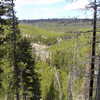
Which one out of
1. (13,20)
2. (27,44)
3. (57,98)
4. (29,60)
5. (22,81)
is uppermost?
(13,20)

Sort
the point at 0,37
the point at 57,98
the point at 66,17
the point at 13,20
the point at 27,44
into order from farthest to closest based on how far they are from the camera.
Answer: the point at 57,98, the point at 27,44, the point at 13,20, the point at 0,37, the point at 66,17

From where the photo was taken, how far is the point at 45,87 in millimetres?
62031

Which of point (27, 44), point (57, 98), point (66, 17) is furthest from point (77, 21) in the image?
point (57, 98)

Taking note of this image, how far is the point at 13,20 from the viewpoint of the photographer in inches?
902

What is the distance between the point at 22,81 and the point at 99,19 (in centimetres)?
2123

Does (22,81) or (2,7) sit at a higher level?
(2,7)

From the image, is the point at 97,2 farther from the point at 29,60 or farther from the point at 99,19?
the point at 29,60

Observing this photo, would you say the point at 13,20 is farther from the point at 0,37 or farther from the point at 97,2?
the point at 97,2

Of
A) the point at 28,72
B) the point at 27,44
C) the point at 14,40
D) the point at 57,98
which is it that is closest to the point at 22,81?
the point at 28,72

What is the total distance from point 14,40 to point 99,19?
1193 centimetres

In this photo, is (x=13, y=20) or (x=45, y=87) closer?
(x=13, y=20)

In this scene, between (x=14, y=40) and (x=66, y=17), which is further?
(x=14, y=40)

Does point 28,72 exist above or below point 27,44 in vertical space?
below

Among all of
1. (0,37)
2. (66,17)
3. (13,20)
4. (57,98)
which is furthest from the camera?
(57,98)
